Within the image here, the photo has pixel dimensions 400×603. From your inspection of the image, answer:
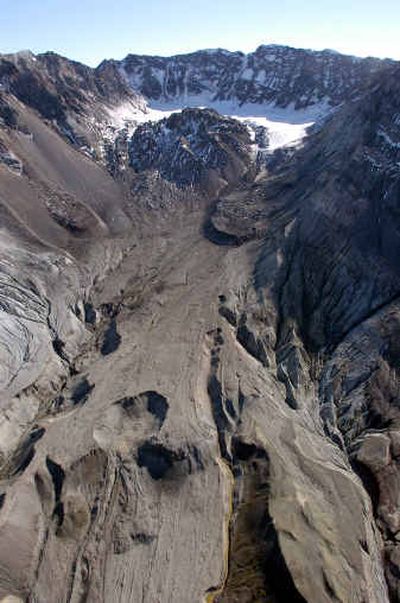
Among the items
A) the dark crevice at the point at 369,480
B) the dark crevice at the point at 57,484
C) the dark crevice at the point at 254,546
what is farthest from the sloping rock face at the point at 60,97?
the dark crevice at the point at 369,480

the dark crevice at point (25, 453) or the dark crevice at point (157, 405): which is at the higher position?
the dark crevice at point (157, 405)

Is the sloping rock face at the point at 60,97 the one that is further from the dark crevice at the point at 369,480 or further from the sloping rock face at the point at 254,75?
the dark crevice at the point at 369,480

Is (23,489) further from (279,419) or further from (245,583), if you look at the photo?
(279,419)

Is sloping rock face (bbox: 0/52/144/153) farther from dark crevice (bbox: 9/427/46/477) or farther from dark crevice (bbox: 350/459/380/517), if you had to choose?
dark crevice (bbox: 350/459/380/517)

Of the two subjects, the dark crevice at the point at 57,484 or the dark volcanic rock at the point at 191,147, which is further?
the dark volcanic rock at the point at 191,147

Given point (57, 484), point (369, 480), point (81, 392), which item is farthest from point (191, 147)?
point (57, 484)
